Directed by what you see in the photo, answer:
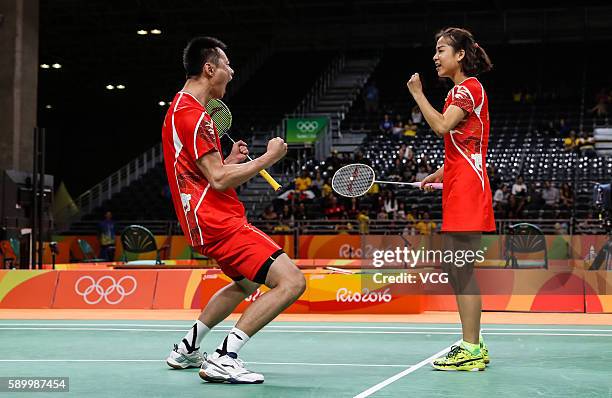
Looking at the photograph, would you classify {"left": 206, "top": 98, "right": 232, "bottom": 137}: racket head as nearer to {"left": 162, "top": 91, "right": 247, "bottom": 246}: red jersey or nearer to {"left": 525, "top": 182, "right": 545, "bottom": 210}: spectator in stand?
{"left": 162, "top": 91, "right": 247, "bottom": 246}: red jersey

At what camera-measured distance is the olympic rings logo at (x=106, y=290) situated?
415 inches

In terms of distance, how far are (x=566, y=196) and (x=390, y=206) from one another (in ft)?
12.8

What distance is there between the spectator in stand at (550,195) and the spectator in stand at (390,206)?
3.42 m

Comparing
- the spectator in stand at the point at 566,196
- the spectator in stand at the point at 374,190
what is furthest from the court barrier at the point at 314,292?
the spectator in stand at the point at 374,190

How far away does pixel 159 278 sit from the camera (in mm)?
10633

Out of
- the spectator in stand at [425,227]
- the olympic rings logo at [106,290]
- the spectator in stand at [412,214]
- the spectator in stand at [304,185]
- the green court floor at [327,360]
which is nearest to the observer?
the green court floor at [327,360]

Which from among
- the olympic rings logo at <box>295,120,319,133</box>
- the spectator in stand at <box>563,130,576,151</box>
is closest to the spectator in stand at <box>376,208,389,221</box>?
the olympic rings logo at <box>295,120,319,133</box>

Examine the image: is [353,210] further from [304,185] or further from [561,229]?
[561,229]

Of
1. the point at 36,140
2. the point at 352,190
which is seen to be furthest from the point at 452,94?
the point at 36,140

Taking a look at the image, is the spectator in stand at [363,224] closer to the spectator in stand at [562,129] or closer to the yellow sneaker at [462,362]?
the spectator in stand at [562,129]

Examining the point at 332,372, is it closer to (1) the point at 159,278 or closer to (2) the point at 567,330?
(2) the point at 567,330

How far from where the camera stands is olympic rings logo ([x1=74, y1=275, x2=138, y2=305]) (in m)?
10.5

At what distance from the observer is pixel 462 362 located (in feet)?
16.2

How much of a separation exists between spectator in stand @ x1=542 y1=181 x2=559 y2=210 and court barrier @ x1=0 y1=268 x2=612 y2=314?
35.1 ft
